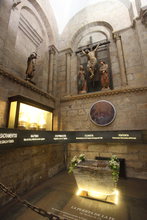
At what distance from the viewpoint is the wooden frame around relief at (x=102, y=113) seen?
251 inches

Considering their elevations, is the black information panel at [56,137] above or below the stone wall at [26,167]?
above

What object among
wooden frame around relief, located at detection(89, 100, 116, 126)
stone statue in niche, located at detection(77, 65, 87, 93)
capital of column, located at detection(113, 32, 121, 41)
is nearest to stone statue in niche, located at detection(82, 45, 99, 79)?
stone statue in niche, located at detection(77, 65, 87, 93)

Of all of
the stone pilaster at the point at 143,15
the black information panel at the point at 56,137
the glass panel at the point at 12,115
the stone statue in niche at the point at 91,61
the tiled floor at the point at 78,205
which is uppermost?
the stone pilaster at the point at 143,15

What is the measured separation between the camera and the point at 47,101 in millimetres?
6809

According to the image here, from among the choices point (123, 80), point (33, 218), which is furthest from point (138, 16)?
point (33, 218)

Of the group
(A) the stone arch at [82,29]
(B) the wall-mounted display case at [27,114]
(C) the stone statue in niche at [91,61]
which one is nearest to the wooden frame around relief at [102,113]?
(C) the stone statue in niche at [91,61]

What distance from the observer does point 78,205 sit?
342 cm

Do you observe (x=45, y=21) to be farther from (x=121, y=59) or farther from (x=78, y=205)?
(x=78, y=205)

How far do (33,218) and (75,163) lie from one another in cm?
189

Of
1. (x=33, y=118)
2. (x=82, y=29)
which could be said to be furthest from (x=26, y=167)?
(x=82, y=29)

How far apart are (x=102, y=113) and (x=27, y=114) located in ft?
12.6

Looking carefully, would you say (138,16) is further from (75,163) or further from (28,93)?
(75,163)

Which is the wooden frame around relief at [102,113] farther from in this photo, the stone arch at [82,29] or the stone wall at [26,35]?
the stone arch at [82,29]

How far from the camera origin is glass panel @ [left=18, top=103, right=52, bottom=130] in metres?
4.65
